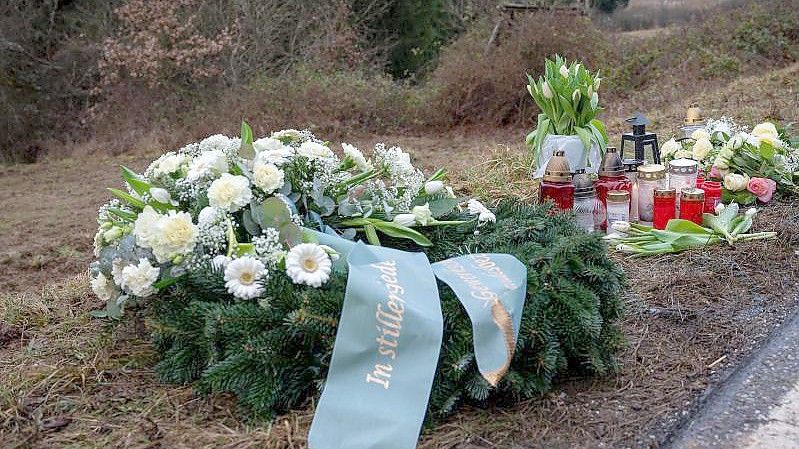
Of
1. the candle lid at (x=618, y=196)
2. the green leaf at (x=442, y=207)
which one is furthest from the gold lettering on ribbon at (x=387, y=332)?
the candle lid at (x=618, y=196)

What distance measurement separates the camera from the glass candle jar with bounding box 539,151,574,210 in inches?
127

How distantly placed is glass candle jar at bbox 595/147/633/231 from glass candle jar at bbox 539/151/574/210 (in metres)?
0.36

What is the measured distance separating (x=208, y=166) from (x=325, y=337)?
760 mm

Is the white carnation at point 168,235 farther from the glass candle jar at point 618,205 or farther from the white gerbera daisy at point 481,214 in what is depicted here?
the glass candle jar at point 618,205

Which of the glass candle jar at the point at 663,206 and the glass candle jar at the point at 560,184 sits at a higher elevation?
the glass candle jar at the point at 560,184

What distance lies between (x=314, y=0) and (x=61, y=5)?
3904mm

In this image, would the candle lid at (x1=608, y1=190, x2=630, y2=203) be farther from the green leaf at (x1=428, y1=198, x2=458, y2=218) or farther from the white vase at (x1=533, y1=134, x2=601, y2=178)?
the green leaf at (x1=428, y1=198, x2=458, y2=218)

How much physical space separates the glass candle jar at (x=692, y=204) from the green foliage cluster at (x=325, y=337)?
129 centimetres

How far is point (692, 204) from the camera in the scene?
354 cm

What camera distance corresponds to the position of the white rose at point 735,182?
3996mm

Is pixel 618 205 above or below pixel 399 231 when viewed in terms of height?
below

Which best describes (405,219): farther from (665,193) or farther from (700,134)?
(700,134)

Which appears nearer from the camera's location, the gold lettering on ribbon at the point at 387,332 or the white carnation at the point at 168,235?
the gold lettering on ribbon at the point at 387,332

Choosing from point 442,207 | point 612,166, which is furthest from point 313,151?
point 612,166
